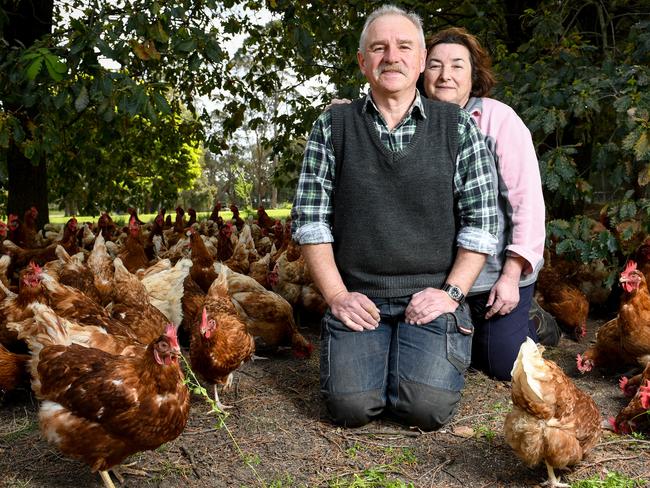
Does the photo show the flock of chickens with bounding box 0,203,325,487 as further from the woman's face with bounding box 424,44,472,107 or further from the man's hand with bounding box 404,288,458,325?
the woman's face with bounding box 424,44,472,107

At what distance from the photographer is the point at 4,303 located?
406 cm

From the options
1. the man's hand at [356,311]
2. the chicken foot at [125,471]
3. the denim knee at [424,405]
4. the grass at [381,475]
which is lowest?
the chicken foot at [125,471]

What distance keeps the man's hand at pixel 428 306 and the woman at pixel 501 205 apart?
0.46 metres

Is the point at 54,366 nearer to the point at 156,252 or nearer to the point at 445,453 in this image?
the point at 445,453

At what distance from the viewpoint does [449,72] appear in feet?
12.3

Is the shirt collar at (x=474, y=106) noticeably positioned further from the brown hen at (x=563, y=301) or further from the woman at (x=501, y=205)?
the brown hen at (x=563, y=301)

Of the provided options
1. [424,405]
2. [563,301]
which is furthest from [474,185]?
[563,301]

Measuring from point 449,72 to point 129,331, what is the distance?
2.53 metres

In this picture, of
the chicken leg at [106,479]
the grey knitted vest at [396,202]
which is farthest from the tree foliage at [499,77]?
the chicken leg at [106,479]

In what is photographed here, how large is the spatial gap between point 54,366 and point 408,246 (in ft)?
5.94

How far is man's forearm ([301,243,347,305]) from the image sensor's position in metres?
3.33

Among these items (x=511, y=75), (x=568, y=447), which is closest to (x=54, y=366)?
(x=568, y=447)

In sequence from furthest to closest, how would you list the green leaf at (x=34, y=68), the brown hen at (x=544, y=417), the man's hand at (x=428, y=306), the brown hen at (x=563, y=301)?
1. the brown hen at (x=563, y=301)
2. the green leaf at (x=34, y=68)
3. the man's hand at (x=428, y=306)
4. the brown hen at (x=544, y=417)

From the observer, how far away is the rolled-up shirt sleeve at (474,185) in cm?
334
